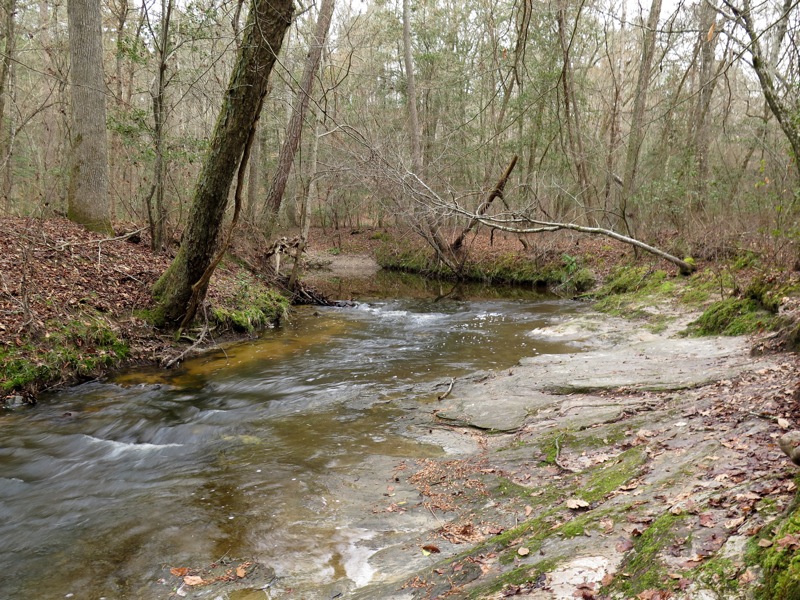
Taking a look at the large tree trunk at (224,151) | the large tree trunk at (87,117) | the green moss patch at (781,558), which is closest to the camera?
the green moss patch at (781,558)

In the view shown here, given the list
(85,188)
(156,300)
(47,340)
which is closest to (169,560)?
(47,340)

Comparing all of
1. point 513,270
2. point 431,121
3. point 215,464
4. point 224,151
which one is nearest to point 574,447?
point 215,464

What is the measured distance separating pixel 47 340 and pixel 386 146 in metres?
8.76

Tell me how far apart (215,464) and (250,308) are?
7052 mm

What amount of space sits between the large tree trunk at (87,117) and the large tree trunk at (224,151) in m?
3.36

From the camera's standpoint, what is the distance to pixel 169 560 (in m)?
3.78

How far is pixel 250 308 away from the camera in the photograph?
1220 cm

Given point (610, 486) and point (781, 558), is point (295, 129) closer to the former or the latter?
point (610, 486)

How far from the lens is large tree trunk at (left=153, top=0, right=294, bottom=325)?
7.39 m

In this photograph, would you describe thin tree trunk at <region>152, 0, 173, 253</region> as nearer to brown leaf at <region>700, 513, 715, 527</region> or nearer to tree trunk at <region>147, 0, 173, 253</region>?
tree trunk at <region>147, 0, 173, 253</region>

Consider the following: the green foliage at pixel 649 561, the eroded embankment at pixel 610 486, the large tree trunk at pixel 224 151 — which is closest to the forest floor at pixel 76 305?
the large tree trunk at pixel 224 151

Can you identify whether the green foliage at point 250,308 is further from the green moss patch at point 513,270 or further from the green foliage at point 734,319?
the green moss patch at point 513,270

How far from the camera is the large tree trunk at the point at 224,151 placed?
739cm

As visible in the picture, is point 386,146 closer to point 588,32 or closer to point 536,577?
point 536,577
